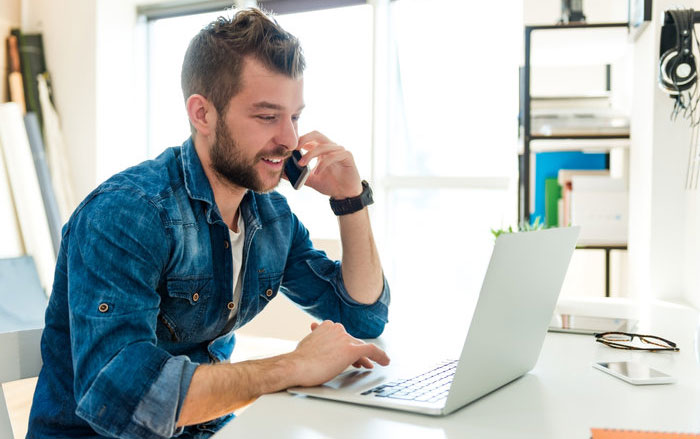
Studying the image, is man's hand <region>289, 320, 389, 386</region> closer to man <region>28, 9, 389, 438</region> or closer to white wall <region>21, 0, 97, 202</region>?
man <region>28, 9, 389, 438</region>

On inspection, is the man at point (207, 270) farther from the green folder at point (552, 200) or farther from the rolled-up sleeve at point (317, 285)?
the green folder at point (552, 200)

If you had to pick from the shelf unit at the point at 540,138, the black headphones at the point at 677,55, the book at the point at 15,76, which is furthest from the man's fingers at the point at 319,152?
the book at the point at 15,76

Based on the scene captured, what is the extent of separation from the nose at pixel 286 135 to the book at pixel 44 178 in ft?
10.7

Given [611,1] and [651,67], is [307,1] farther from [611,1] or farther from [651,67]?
[651,67]

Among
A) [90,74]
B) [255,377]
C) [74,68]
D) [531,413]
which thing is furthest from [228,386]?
[74,68]

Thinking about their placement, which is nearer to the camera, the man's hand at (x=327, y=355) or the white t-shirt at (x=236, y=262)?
the man's hand at (x=327, y=355)

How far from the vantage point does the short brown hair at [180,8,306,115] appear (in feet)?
4.14

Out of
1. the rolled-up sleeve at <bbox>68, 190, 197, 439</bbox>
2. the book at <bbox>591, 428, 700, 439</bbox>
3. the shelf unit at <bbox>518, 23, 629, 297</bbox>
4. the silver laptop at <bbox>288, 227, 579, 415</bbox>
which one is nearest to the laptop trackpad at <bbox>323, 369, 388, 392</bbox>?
the silver laptop at <bbox>288, 227, 579, 415</bbox>

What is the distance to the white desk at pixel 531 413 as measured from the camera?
72cm

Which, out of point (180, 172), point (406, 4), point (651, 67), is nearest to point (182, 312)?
point (180, 172)

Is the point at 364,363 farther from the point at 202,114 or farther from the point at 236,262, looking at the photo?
the point at 202,114

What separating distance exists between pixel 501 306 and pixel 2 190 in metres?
3.93

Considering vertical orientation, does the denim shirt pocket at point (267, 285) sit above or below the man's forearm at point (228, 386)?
above

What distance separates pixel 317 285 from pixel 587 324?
59 cm
